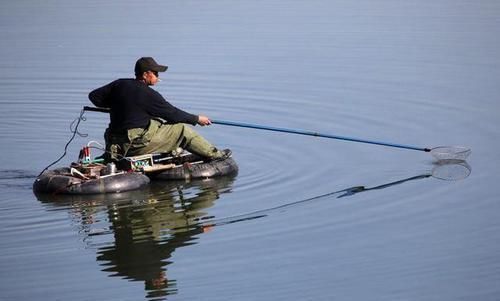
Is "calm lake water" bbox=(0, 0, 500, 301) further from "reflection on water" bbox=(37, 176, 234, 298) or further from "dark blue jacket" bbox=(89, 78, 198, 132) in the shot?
"dark blue jacket" bbox=(89, 78, 198, 132)

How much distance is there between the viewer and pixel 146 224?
47.3 feet

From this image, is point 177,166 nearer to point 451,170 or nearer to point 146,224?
point 146,224

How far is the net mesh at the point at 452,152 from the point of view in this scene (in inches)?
674

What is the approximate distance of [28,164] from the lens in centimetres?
1725

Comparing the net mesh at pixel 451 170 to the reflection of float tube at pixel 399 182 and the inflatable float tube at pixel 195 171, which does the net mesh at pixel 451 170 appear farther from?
the inflatable float tube at pixel 195 171

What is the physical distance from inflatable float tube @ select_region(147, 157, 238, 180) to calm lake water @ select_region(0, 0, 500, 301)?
16 centimetres

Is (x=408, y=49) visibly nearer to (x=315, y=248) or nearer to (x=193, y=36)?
(x=193, y=36)

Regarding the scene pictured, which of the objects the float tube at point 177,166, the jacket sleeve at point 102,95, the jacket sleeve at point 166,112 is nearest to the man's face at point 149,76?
the jacket sleeve at point 166,112

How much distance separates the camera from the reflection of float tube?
14445 mm

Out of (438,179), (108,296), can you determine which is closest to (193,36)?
(438,179)

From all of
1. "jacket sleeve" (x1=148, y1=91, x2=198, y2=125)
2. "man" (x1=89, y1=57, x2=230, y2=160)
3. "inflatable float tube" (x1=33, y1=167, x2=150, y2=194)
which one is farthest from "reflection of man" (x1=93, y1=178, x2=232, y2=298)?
"jacket sleeve" (x1=148, y1=91, x2=198, y2=125)

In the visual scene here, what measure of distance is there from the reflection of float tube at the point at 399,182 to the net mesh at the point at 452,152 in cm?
7

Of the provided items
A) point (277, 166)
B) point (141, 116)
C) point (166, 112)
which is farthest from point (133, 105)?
point (277, 166)

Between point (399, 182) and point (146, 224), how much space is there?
3855 mm
